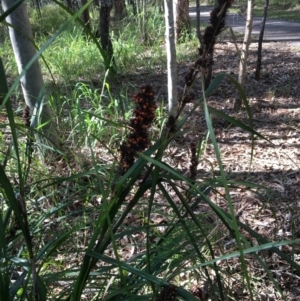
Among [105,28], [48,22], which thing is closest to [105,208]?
[105,28]

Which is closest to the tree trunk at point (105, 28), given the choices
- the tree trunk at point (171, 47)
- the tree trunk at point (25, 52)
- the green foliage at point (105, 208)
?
the green foliage at point (105, 208)

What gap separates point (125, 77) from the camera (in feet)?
20.1

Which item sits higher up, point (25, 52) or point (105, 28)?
point (25, 52)

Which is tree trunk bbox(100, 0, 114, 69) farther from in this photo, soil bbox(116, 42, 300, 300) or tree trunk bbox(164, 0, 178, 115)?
tree trunk bbox(164, 0, 178, 115)

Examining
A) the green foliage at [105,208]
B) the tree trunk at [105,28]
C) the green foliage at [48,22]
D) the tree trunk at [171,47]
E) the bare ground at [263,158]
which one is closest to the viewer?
the green foliage at [105,208]

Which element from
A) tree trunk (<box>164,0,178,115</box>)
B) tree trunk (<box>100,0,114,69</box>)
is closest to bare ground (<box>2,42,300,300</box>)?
tree trunk (<box>164,0,178,115</box>)

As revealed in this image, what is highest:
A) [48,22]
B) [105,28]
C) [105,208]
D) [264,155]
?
[105,208]

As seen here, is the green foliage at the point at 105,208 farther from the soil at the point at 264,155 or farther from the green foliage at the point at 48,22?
the green foliage at the point at 48,22

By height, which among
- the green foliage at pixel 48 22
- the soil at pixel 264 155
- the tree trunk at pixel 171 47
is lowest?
the green foliage at pixel 48 22

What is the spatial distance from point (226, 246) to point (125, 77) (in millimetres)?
4214

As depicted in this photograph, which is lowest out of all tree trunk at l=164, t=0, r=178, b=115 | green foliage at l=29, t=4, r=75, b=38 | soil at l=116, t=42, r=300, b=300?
green foliage at l=29, t=4, r=75, b=38

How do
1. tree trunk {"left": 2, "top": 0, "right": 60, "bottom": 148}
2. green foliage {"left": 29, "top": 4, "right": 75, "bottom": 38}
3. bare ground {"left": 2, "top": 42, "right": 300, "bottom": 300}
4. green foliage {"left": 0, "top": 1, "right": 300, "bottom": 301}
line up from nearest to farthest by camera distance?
green foliage {"left": 0, "top": 1, "right": 300, "bottom": 301}, bare ground {"left": 2, "top": 42, "right": 300, "bottom": 300}, tree trunk {"left": 2, "top": 0, "right": 60, "bottom": 148}, green foliage {"left": 29, "top": 4, "right": 75, "bottom": 38}

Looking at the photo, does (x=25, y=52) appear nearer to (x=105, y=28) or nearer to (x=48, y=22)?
(x=105, y=28)

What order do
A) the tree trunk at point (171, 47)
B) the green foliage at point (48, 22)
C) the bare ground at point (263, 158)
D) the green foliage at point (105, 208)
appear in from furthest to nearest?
1. the green foliage at point (48, 22)
2. the tree trunk at point (171, 47)
3. the bare ground at point (263, 158)
4. the green foliage at point (105, 208)
